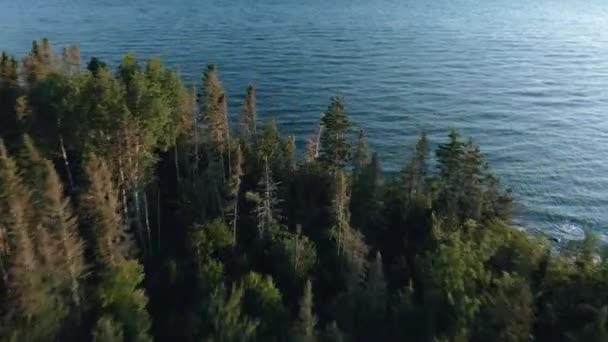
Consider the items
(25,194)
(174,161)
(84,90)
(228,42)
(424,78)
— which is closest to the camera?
(25,194)

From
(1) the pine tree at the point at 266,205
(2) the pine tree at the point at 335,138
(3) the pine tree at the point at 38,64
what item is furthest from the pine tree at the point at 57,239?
(2) the pine tree at the point at 335,138

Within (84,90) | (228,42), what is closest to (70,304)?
(84,90)

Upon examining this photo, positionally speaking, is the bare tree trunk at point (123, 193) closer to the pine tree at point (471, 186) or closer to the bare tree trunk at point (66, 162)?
the bare tree trunk at point (66, 162)

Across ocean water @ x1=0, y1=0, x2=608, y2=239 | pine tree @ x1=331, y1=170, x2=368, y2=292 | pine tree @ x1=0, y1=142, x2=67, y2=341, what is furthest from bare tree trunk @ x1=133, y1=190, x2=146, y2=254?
ocean water @ x1=0, y1=0, x2=608, y2=239

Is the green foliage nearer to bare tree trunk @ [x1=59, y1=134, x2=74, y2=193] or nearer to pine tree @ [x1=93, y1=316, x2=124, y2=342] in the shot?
pine tree @ [x1=93, y1=316, x2=124, y2=342]

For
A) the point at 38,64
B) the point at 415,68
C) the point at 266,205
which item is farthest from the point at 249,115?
the point at 415,68

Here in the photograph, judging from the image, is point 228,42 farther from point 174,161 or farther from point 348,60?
point 174,161
